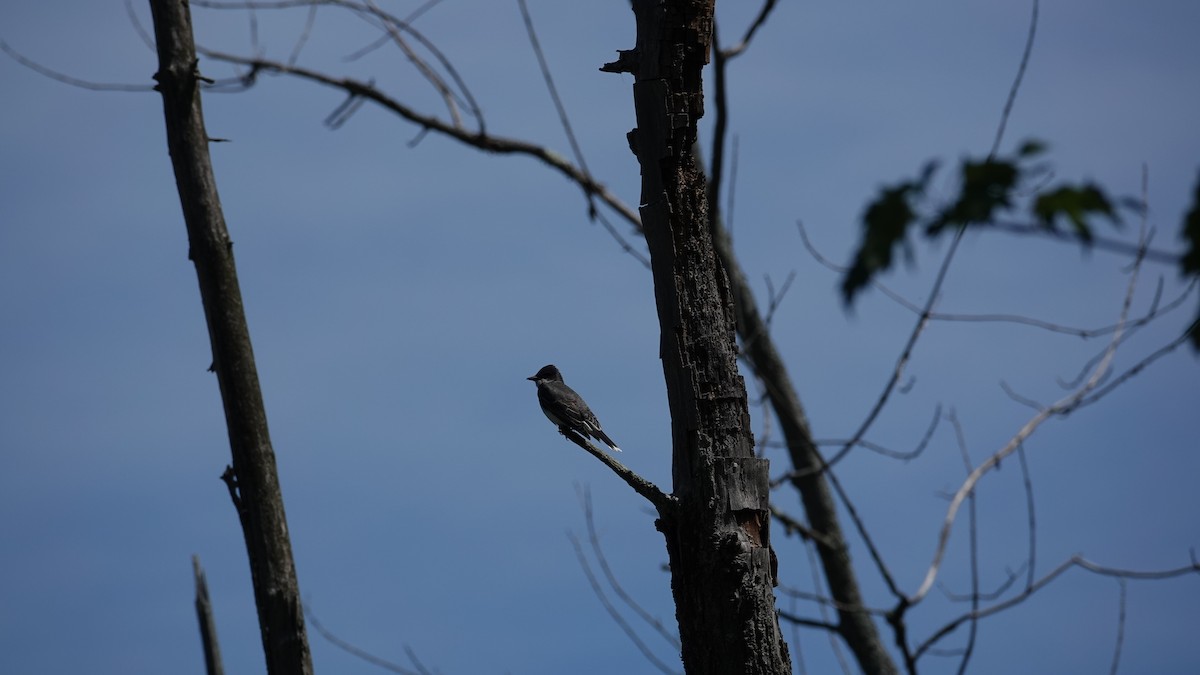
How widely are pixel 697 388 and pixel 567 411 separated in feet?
6.58

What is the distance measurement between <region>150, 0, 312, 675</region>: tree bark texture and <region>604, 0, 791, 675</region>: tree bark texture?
2614mm

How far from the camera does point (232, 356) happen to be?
6375 mm

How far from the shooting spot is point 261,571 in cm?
613

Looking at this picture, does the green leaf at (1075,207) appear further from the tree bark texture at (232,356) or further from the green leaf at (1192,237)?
the tree bark texture at (232,356)

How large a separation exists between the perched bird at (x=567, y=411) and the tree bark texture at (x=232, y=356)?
168cm

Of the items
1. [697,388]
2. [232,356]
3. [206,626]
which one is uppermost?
[232,356]

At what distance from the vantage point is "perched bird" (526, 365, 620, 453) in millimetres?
6461

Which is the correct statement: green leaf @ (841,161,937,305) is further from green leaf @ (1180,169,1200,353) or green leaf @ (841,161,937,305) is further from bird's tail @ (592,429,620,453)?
bird's tail @ (592,429,620,453)

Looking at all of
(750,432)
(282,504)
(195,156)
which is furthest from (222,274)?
(750,432)

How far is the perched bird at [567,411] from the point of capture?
6.46 metres

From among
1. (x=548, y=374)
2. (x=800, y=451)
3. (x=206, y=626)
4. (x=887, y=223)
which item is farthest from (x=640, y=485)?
(x=800, y=451)

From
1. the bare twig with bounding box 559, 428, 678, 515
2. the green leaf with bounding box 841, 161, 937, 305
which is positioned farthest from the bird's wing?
the green leaf with bounding box 841, 161, 937, 305

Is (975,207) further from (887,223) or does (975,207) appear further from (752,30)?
(752,30)

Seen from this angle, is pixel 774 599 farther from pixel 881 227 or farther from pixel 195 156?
pixel 195 156
